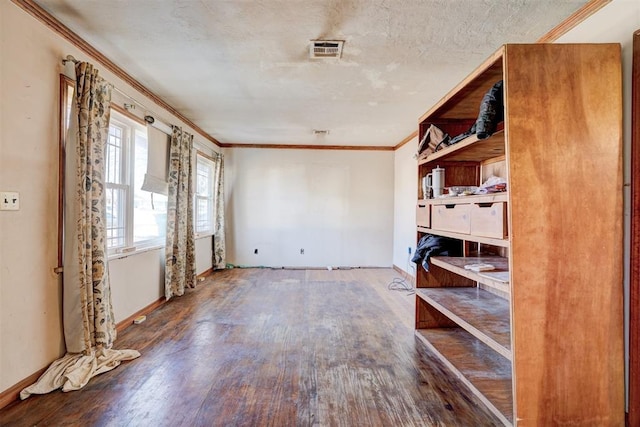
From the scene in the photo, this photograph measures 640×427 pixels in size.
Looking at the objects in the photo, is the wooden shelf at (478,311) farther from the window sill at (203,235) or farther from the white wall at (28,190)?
the window sill at (203,235)

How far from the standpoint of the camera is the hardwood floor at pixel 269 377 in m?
1.67

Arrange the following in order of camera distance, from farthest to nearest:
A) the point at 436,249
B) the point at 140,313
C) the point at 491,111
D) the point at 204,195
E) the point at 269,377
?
the point at 204,195
the point at 140,313
the point at 436,249
the point at 269,377
the point at 491,111

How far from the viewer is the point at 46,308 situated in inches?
78.8

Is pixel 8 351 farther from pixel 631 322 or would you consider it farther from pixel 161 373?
pixel 631 322

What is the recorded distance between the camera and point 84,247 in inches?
83.7

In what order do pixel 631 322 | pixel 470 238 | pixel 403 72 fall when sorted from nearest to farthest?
pixel 631 322 < pixel 470 238 < pixel 403 72

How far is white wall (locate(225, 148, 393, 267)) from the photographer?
233 inches

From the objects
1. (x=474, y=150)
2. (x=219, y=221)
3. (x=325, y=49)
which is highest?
(x=325, y=49)

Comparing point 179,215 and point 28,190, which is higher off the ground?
point 28,190

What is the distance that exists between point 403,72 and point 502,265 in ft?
5.97

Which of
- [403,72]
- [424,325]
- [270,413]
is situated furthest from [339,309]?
[403,72]

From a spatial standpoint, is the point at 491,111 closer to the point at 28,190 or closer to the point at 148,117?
the point at 28,190

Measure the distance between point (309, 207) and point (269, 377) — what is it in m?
4.10

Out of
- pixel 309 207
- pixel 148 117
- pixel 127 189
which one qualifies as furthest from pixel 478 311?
pixel 309 207
